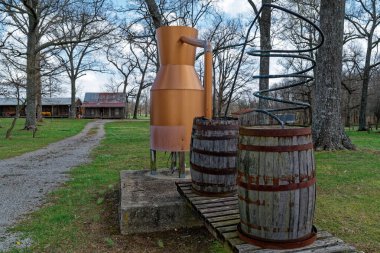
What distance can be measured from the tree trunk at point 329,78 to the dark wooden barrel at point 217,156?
6832 millimetres

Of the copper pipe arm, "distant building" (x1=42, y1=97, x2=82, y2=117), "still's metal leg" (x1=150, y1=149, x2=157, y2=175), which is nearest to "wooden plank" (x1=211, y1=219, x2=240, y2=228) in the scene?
the copper pipe arm

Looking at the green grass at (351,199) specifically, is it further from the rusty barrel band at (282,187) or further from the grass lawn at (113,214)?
the rusty barrel band at (282,187)

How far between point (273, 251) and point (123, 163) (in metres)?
7.84

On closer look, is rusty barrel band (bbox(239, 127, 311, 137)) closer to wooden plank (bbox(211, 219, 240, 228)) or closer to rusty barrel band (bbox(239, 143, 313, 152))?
rusty barrel band (bbox(239, 143, 313, 152))

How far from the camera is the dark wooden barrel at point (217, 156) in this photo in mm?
4336

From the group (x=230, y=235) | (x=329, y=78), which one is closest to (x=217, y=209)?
(x=230, y=235)

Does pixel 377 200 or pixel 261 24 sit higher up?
pixel 261 24

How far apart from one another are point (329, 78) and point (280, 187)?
8.38m

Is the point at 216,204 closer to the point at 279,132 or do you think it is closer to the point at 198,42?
the point at 279,132

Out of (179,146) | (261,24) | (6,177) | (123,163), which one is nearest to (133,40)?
(261,24)

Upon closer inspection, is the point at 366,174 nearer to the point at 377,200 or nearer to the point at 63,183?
the point at 377,200

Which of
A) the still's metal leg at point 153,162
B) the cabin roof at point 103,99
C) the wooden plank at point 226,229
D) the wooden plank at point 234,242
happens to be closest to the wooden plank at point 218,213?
the wooden plank at point 226,229

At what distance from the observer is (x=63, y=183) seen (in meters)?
7.77

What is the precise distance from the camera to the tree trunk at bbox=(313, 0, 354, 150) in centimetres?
1038
